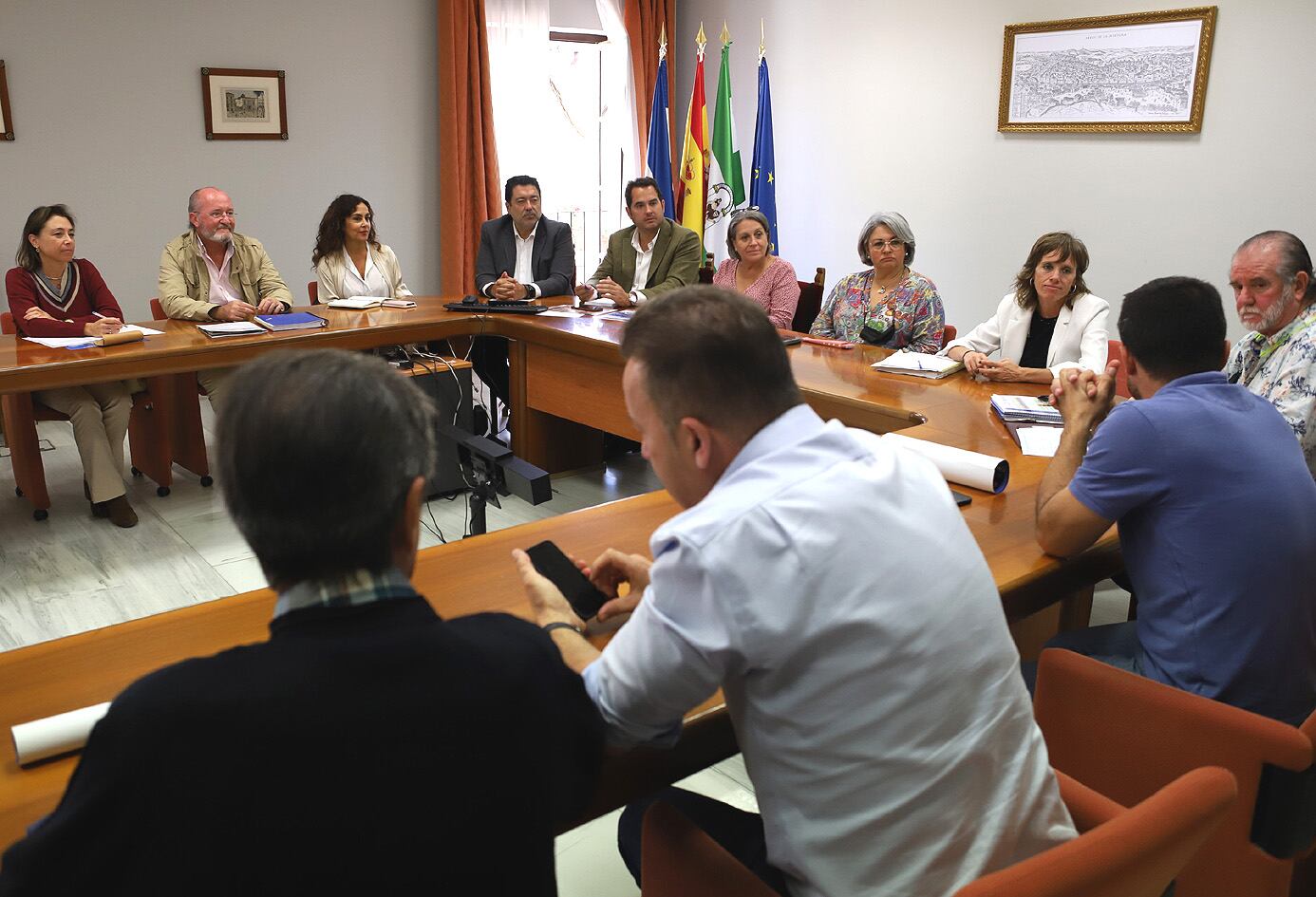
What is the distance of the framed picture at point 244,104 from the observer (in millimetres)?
5480

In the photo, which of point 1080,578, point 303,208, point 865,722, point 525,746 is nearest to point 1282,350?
point 1080,578

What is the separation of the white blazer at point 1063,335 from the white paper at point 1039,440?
65cm

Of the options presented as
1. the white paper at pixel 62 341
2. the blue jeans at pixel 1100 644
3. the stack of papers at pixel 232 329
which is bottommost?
the blue jeans at pixel 1100 644

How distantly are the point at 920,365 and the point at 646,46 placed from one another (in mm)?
4212

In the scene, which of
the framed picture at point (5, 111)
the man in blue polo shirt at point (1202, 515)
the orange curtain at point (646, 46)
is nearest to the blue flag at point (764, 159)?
the orange curtain at point (646, 46)

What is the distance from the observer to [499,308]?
179 inches

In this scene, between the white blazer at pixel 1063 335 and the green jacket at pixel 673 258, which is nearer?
the white blazer at pixel 1063 335

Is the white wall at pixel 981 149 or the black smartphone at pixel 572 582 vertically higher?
the white wall at pixel 981 149

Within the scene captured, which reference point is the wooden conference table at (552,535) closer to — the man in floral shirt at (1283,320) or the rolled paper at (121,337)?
the rolled paper at (121,337)

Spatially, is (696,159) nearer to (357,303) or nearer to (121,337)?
(357,303)

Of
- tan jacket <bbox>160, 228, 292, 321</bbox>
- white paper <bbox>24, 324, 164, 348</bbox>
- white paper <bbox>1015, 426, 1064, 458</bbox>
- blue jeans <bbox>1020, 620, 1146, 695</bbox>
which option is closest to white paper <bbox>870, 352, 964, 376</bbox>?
white paper <bbox>1015, 426, 1064, 458</bbox>

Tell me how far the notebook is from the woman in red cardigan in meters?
0.51

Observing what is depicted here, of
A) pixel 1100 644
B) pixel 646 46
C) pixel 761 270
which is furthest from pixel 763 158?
pixel 1100 644

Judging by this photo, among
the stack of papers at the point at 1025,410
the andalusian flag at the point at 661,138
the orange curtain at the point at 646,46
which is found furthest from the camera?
the orange curtain at the point at 646,46
